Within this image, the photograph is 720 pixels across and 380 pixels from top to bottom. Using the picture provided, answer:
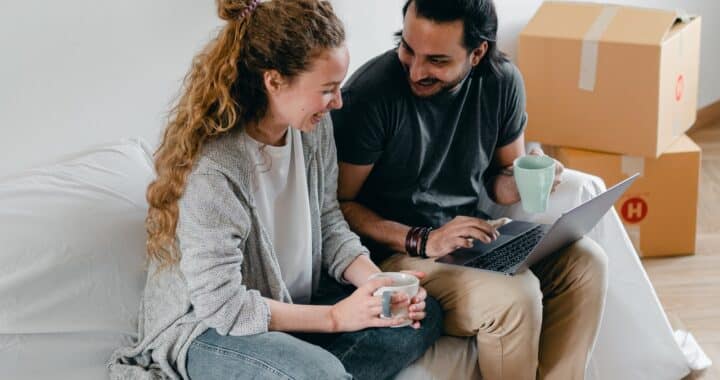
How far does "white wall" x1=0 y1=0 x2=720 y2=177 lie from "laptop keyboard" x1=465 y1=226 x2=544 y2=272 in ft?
2.58

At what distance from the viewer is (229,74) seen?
1.69 m

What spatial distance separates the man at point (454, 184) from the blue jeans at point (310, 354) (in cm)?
14

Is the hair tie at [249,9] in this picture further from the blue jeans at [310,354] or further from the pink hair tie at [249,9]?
the blue jeans at [310,354]

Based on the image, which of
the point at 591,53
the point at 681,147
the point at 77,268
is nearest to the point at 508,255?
the point at 77,268

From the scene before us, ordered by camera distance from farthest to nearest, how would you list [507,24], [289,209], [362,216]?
[507,24] → [362,216] → [289,209]

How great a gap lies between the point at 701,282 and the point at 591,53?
711mm

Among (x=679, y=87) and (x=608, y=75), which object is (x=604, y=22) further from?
(x=679, y=87)

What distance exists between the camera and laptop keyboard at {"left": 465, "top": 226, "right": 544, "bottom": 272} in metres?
1.96

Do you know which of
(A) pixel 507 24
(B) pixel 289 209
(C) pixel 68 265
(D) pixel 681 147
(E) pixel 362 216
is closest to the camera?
(C) pixel 68 265

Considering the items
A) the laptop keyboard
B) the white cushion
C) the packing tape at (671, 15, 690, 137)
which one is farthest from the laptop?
the packing tape at (671, 15, 690, 137)

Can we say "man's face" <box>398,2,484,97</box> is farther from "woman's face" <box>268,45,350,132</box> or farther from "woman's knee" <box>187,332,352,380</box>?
"woman's knee" <box>187,332,352,380</box>

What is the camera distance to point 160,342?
1.73 meters

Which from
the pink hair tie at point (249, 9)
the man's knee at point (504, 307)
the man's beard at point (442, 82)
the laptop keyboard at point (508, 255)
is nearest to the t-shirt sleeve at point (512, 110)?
the man's beard at point (442, 82)

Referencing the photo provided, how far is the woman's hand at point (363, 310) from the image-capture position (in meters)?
1.76
